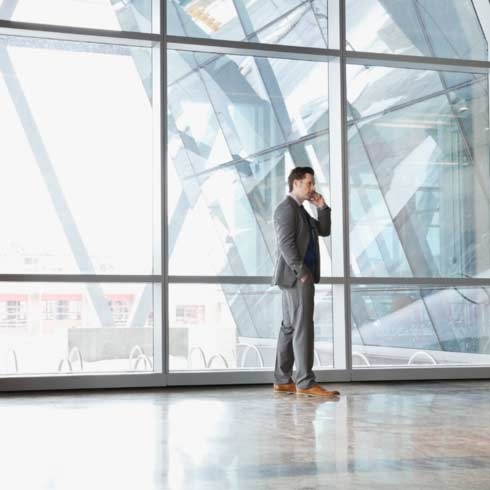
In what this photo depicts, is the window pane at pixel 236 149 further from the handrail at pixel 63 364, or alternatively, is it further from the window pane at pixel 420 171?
the handrail at pixel 63 364

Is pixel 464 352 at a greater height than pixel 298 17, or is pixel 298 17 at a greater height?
pixel 298 17

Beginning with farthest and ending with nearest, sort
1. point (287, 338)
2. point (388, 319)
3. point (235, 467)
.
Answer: point (388, 319) → point (287, 338) → point (235, 467)

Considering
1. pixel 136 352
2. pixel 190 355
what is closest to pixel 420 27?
pixel 190 355

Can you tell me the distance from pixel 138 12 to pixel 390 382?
3.50 metres

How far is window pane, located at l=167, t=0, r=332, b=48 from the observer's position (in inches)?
291

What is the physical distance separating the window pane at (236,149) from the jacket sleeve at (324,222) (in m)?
0.88

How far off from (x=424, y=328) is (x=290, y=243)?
2.45 meters

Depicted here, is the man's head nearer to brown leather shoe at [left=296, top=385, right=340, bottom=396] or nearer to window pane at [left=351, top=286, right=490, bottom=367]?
brown leather shoe at [left=296, top=385, right=340, bottom=396]

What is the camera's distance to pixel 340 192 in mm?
7383

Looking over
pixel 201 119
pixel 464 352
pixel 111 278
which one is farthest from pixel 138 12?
pixel 464 352

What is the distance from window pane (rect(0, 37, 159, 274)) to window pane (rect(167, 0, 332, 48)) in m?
0.54

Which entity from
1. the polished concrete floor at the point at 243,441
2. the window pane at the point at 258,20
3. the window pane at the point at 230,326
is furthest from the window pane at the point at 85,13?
the polished concrete floor at the point at 243,441

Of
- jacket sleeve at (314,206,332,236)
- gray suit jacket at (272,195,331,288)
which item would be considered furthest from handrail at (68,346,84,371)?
jacket sleeve at (314,206,332,236)

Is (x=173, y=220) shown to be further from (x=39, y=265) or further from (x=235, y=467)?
(x=235, y=467)
